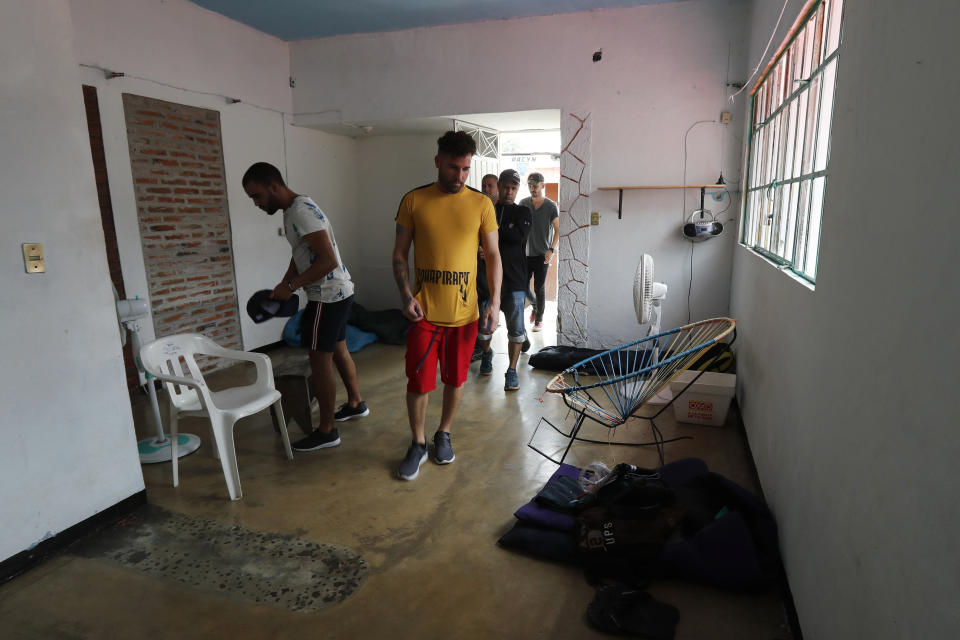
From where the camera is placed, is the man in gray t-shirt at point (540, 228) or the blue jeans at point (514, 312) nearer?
the blue jeans at point (514, 312)

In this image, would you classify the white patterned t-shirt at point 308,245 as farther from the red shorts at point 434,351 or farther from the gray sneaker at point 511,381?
the gray sneaker at point 511,381

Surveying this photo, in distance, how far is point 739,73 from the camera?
15.0 ft

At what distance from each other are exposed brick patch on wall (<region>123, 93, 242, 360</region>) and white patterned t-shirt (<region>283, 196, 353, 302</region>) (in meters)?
1.98

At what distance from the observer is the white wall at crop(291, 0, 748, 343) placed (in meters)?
4.66

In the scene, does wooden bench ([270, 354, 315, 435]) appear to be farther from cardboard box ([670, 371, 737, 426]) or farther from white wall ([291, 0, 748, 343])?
white wall ([291, 0, 748, 343])

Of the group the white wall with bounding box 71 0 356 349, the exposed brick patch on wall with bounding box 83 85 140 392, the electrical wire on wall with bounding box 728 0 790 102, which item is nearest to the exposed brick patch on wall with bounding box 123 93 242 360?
the white wall with bounding box 71 0 356 349

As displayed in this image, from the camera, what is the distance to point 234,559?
88.9 inches

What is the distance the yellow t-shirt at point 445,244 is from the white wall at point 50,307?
4.62 feet

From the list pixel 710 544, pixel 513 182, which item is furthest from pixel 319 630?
pixel 513 182

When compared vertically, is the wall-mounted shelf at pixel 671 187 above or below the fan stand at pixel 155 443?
above

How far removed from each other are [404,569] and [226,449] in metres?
1.11

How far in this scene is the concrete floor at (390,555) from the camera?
74.5 inches

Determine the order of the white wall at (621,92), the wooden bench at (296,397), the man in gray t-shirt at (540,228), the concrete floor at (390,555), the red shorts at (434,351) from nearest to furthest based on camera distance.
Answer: the concrete floor at (390,555), the red shorts at (434,351), the wooden bench at (296,397), the white wall at (621,92), the man in gray t-shirt at (540,228)

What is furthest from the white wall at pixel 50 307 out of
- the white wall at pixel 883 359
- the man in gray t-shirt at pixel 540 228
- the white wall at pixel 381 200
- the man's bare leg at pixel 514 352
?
the white wall at pixel 381 200
